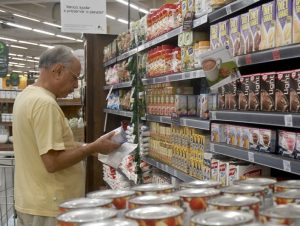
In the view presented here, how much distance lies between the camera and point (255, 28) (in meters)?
2.13

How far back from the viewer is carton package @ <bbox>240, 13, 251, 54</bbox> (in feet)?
7.19

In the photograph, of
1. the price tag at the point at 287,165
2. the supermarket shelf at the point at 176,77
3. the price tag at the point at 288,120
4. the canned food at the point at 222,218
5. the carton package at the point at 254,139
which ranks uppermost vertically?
the supermarket shelf at the point at 176,77

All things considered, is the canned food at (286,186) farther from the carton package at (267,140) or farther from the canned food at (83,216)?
the canned food at (83,216)

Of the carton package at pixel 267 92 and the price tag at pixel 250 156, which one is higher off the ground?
the carton package at pixel 267 92

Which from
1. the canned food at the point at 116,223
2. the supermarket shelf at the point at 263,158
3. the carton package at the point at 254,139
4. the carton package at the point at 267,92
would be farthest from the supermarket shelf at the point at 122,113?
the canned food at the point at 116,223

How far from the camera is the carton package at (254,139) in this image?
2152 mm

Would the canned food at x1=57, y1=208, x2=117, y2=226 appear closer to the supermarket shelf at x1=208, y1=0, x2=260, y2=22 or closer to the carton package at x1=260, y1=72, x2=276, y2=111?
the carton package at x1=260, y1=72, x2=276, y2=111

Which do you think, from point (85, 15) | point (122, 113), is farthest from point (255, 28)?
Answer: point (85, 15)

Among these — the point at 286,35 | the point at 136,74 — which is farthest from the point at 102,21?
the point at 286,35

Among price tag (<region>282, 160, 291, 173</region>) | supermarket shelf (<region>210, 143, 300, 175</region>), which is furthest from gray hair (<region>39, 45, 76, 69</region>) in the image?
price tag (<region>282, 160, 291, 173</region>)

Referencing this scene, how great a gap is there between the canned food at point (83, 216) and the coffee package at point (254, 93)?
1.08 m

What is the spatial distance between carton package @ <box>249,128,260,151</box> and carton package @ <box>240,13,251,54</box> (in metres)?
0.40

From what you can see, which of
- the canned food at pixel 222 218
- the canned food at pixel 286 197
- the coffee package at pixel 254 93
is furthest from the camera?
the coffee package at pixel 254 93

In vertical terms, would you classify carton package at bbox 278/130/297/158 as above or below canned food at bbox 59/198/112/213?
above
